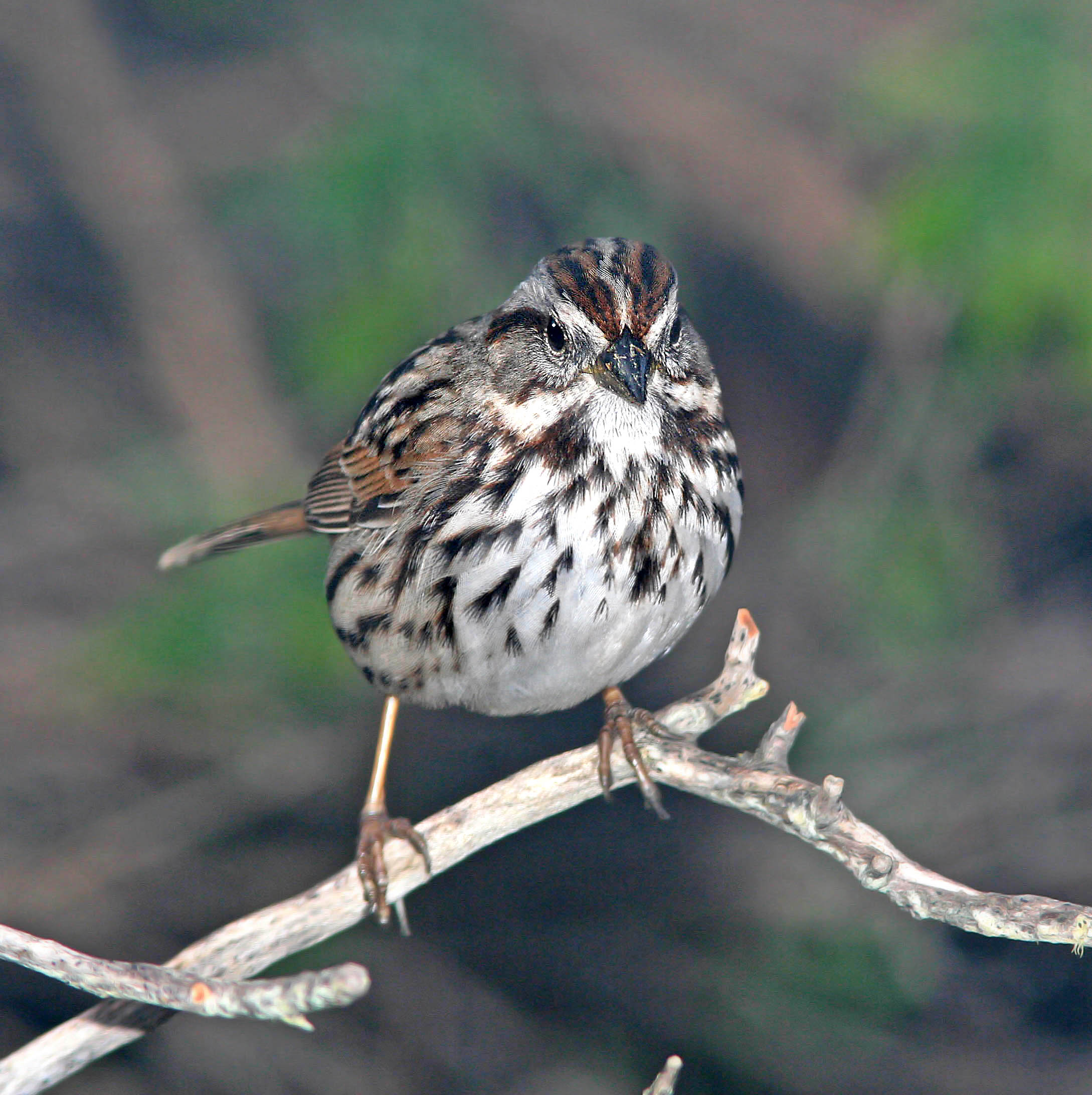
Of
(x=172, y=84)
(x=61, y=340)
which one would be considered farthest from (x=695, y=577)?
(x=172, y=84)

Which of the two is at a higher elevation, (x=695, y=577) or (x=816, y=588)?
(x=816, y=588)

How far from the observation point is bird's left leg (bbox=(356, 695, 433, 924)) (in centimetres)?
394

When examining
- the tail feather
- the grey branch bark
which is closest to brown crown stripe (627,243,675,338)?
the grey branch bark

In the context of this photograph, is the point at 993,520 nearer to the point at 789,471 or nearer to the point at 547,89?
the point at 789,471

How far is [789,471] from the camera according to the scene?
7289mm

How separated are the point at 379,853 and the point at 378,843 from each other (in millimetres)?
53

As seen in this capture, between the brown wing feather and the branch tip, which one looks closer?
the branch tip

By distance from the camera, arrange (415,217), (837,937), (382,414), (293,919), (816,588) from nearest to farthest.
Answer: (293,919)
(382,414)
(837,937)
(415,217)
(816,588)

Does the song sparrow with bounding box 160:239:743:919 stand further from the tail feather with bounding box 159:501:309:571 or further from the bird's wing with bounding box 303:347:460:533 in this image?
the tail feather with bounding box 159:501:309:571

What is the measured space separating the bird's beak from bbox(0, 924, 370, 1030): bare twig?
1.57 meters

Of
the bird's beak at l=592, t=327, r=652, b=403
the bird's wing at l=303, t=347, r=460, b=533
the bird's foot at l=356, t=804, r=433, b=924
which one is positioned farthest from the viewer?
the bird's foot at l=356, t=804, r=433, b=924

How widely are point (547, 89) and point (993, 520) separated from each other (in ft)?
11.8

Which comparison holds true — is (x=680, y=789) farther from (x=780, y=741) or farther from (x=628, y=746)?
(x=780, y=741)

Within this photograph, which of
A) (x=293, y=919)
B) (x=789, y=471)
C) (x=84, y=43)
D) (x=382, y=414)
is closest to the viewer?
(x=293, y=919)
